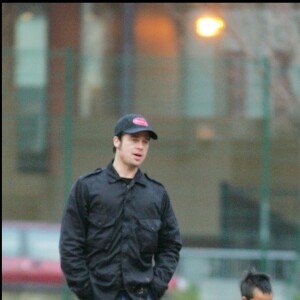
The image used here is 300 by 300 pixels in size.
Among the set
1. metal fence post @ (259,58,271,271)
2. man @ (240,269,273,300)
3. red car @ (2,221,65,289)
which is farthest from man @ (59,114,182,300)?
metal fence post @ (259,58,271,271)

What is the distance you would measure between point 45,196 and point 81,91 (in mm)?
1534

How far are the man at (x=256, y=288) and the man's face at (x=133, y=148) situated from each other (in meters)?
0.95

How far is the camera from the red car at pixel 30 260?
12.4m

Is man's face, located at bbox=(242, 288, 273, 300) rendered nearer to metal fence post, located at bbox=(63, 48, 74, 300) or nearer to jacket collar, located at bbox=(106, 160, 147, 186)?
jacket collar, located at bbox=(106, 160, 147, 186)

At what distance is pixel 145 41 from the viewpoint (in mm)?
14797

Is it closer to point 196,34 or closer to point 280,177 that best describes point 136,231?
point 280,177

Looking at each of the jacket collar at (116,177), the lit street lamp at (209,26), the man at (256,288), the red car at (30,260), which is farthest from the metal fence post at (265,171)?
the jacket collar at (116,177)

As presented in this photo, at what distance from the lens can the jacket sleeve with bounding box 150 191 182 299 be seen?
6.41m

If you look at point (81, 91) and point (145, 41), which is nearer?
point (81, 91)

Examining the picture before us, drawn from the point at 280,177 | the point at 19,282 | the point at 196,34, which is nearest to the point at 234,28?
the point at 196,34

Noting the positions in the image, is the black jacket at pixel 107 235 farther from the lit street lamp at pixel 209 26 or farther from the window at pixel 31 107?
the lit street lamp at pixel 209 26

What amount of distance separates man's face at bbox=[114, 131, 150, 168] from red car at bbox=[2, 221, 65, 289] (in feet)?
20.6

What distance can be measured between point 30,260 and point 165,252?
628 cm

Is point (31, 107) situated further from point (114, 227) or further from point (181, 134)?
point (114, 227)
